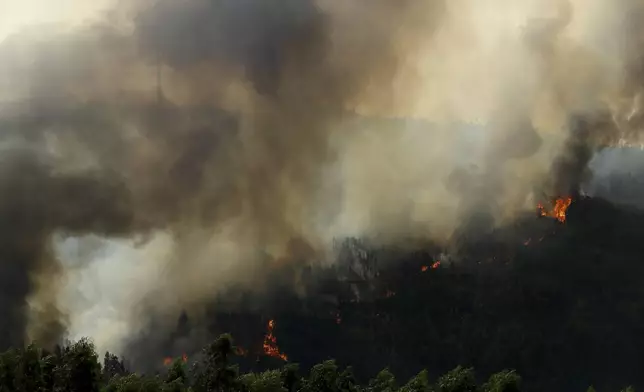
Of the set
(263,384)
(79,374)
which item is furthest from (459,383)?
(79,374)

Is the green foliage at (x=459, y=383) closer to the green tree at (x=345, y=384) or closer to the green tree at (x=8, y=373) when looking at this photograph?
the green tree at (x=345, y=384)

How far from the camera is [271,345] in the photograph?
109750 mm

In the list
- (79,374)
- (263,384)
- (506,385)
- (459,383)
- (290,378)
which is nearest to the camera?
(79,374)

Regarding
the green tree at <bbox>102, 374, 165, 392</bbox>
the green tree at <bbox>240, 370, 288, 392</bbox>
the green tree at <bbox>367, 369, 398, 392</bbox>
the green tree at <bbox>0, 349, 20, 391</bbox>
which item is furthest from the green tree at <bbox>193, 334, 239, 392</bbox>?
the green tree at <bbox>367, 369, 398, 392</bbox>

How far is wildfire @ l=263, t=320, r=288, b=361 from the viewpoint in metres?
108

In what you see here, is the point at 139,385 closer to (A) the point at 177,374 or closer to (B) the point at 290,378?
(A) the point at 177,374

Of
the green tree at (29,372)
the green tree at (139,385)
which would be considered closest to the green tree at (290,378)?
the green tree at (139,385)

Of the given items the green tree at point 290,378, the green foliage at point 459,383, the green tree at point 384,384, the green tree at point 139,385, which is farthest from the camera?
the green tree at point 384,384

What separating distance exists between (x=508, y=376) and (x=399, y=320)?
87604mm

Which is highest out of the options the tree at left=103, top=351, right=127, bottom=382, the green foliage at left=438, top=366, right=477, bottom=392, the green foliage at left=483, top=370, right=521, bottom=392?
the tree at left=103, top=351, right=127, bottom=382

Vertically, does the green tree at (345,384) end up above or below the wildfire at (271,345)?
below

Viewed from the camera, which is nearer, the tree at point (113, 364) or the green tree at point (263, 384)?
the green tree at point (263, 384)

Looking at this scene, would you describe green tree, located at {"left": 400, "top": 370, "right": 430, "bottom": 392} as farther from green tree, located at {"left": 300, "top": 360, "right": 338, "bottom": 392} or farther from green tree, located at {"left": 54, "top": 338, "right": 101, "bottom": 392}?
Answer: green tree, located at {"left": 54, "top": 338, "right": 101, "bottom": 392}

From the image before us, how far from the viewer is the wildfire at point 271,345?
355 feet
